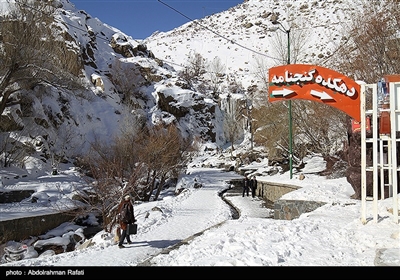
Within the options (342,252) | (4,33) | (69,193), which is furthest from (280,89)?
(4,33)

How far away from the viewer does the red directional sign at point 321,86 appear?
24.4ft

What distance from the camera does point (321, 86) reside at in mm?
7527

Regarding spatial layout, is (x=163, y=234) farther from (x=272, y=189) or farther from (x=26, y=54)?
(x=26, y=54)

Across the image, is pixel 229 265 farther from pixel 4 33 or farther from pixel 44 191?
pixel 4 33

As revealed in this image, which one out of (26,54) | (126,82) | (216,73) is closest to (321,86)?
(26,54)

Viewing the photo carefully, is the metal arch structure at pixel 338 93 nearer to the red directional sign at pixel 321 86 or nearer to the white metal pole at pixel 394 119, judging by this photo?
the red directional sign at pixel 321 86

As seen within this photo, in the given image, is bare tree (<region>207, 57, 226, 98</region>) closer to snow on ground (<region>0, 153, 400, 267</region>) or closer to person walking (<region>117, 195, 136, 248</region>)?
snow on ground (<region>0, 153, 400, 267</region>)

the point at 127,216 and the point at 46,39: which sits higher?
the point at 46,39

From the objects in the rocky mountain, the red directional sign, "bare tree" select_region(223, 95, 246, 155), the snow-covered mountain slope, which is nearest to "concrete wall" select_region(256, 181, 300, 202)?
the rocky mountain

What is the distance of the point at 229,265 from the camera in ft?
16.0

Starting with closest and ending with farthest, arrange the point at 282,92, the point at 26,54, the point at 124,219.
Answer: the point at 282,92 < the point at 124,219 < the point at 26,54

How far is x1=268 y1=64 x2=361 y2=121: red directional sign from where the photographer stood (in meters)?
7.43

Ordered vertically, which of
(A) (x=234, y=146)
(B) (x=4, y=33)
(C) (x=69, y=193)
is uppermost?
(B) (x=4, y=33)

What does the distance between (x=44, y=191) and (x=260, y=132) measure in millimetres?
19170
